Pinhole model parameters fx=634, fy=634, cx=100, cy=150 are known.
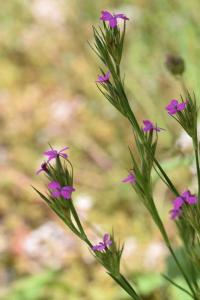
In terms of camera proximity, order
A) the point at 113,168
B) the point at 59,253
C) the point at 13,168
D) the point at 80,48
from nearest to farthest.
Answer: the point at 59,253
the point at 113,168
the point at 13,168
the point at 80,48

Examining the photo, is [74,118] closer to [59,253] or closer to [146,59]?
[146,59]

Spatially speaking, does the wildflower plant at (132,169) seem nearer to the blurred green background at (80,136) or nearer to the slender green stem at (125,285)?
the slender green stem at (125,285)

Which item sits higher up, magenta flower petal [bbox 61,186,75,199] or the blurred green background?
the blurred green background

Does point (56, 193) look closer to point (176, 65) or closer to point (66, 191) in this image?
point (66, 191)

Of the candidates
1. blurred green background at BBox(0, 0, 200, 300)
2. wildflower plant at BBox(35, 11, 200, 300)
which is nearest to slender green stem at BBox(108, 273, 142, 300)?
wildflower plant at BBox(35, 11, 200, 300)

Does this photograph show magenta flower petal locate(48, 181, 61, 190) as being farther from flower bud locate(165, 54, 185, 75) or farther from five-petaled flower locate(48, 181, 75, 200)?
flower bud locate(165, 54, 185, 75)

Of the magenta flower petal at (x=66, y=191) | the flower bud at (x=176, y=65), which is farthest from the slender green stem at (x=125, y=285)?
the flower bud at (x=176, y=65)

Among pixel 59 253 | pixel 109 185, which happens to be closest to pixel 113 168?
pixel 109 185
